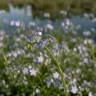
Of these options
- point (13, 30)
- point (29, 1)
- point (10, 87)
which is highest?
→ point (10, 87)

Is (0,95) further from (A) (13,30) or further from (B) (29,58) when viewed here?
(A) (13,30)

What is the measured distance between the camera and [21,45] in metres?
4.77

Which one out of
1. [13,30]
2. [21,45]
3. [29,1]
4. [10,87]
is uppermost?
[10,87]

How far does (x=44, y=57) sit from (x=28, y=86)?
0.36 m

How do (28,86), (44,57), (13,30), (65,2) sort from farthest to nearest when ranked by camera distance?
(65,2) → (13,30) → (44,57) → (28,86)

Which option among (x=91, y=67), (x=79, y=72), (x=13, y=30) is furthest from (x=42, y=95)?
(x=13, y=30)

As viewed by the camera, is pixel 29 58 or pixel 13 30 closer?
pixel 29 58

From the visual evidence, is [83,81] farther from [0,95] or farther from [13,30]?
[13,30]

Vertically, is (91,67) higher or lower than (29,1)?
higher

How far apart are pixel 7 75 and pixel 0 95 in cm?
26

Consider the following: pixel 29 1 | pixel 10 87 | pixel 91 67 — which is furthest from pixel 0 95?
pixel 29 1

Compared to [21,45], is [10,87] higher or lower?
higher

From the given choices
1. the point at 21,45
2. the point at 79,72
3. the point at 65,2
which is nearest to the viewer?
the point at 79,72

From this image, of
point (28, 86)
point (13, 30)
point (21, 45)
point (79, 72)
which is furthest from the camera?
point (13, 30)
